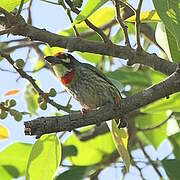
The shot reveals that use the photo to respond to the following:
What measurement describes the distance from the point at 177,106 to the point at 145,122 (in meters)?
1.00

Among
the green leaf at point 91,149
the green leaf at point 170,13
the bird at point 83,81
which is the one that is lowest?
the green leaf at point 91,149

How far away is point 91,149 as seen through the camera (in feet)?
14.6

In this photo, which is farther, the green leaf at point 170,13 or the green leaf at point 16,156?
the green leaf at point 16,156

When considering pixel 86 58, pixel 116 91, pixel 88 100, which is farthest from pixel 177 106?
pixel 86 58

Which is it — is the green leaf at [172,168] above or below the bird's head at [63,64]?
below

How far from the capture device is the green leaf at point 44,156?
10.3 ft

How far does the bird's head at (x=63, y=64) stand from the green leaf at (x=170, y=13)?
158 centimetres

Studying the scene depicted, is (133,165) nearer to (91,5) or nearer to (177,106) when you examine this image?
(177,106)

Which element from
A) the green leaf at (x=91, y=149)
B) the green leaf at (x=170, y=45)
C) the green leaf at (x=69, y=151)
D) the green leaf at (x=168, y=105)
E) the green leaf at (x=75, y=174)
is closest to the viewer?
the green leaf at (x=170, y=45)

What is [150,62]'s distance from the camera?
8.89ft

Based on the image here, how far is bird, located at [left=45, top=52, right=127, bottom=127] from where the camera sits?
12.1 ft

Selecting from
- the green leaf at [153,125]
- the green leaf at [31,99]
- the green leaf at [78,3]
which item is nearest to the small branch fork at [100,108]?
the green leaf at [78,3]

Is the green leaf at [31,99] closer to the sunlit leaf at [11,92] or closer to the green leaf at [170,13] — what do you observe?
the sunlit leaf at [11,92]

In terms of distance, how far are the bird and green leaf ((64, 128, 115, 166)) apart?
0.58m
